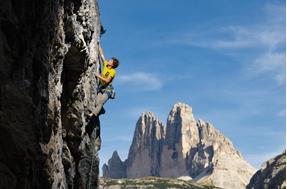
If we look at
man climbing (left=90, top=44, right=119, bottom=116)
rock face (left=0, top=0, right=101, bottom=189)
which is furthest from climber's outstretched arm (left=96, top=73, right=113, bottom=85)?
rock face (left=0, top=0, right=101, bottom=189)

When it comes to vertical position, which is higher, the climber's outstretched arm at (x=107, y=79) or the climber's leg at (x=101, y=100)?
the climber's outstretched arm at (x=107, y=79)

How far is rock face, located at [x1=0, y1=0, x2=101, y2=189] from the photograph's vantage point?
30.9 ft

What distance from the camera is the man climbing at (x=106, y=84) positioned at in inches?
690

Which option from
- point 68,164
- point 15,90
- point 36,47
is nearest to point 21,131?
point 15,90

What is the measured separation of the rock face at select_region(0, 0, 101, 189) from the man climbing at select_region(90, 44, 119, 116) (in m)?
1.88

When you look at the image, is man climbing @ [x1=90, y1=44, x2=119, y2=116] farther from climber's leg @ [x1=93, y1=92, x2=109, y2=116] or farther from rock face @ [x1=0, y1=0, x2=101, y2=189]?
rock face @ [x1=0, y1=0, x2=101, y2=189]

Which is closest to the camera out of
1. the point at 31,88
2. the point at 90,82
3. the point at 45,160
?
the point at 31,88

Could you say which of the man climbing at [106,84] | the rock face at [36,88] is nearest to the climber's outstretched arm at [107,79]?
the man climbing at [106,84]

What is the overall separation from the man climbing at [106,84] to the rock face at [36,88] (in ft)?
6.15

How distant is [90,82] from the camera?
672 inches

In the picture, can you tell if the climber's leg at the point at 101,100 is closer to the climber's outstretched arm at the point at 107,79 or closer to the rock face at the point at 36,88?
the climber's outstretched arm at the point at 107,79

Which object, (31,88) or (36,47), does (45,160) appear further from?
(36,47)

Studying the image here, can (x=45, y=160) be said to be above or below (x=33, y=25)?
below

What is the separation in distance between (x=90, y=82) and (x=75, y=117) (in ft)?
5.84
